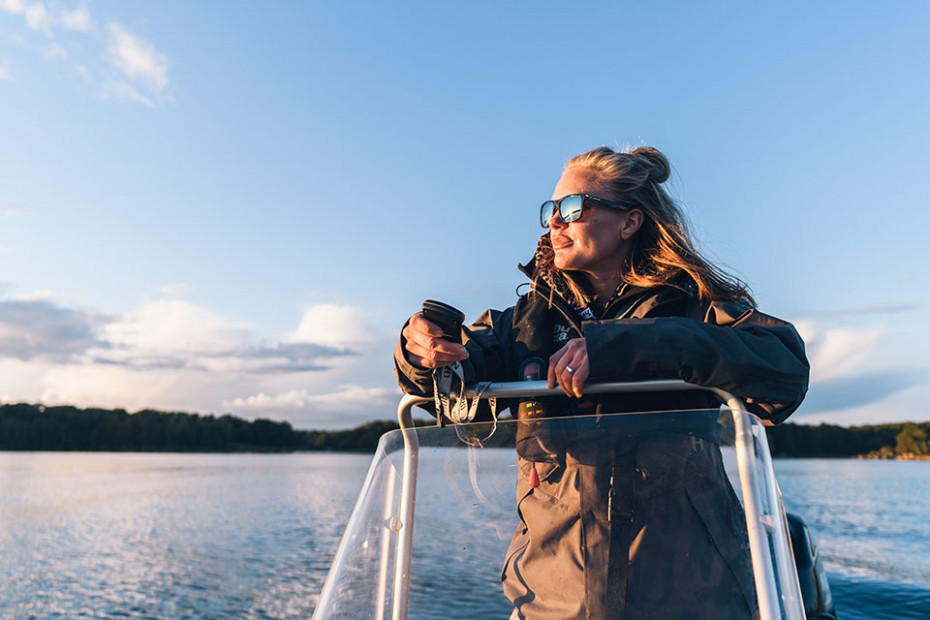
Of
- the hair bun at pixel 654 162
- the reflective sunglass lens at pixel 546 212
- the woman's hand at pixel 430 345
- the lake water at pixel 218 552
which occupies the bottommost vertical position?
the lake water at pixel 218 552

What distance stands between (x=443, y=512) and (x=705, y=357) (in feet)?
2.21

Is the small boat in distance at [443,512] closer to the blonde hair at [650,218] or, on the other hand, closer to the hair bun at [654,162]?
the blonde hair at [650,218]

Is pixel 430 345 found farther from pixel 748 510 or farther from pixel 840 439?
pixel 840 439

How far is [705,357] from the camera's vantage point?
133 centimetres

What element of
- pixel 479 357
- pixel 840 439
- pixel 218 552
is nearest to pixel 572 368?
pixel 479 357

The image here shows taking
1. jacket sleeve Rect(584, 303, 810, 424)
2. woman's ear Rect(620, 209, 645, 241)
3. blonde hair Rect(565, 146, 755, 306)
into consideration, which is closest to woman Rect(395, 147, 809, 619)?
jacket sleeve Rect(584, 303, 810, 424)

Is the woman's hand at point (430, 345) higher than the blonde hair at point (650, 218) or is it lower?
lower

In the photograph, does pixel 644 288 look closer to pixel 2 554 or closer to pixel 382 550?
pixel 382 550

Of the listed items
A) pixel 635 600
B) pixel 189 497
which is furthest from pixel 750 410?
pixel 189 497

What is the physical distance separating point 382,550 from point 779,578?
80cm

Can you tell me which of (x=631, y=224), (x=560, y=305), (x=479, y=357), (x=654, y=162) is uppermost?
(x=654, y=162)

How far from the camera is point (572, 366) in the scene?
1378 millimetres

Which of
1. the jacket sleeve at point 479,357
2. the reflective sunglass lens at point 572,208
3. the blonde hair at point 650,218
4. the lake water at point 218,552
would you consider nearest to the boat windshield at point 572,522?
the jacket sleeve at point 479,357

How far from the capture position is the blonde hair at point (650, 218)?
5.73 feet
